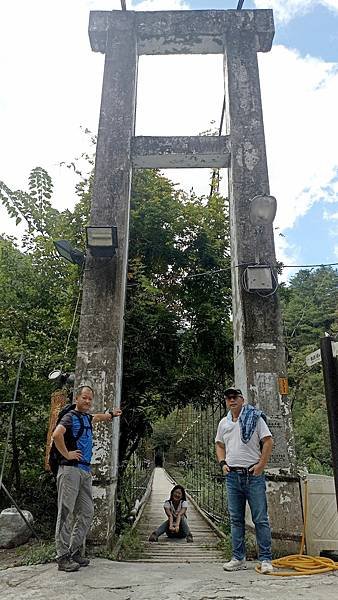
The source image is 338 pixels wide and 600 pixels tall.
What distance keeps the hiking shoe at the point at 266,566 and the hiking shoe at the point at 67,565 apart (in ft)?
4.67

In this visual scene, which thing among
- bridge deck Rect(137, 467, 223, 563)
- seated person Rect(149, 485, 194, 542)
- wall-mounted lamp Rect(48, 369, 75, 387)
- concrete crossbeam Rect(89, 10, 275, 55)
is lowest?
bridge deck Rect(137, 467, 223, 563)

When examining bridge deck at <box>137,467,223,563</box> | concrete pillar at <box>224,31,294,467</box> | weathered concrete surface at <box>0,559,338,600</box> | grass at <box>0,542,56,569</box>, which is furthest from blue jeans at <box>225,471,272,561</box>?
grass at <box>0,542,56,569</box>

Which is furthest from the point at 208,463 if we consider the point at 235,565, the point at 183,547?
the point at 235,565

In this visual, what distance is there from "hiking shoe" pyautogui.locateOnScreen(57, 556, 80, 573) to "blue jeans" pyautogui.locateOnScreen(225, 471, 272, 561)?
1.26 meters

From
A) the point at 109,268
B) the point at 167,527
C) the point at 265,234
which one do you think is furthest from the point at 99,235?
the point at 167,527

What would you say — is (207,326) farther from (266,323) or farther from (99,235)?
(99,235)

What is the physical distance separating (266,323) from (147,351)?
2.24 metres

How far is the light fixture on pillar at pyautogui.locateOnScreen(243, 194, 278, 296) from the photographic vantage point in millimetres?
5098

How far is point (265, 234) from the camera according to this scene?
544cm

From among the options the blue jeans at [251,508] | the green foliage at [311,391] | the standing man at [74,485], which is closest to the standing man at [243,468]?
the blue jeans at [251,508]

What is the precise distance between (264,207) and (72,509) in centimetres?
355

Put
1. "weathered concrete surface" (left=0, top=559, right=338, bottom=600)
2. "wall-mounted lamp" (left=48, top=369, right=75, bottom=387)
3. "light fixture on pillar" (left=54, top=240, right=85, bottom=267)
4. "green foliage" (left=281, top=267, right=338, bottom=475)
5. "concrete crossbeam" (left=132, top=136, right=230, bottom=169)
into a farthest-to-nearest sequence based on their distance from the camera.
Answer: "green foliage" (left=281, top=267, right=338, bottom=475) < "concrete crossbeam" (left=132, top=136, right=230, bottom=169) < "light fixture on pillar" (left=54, top=240, right=85, bottom=267) < "wall-mounted lamp" (left=48, top=369, right=75, bottom=387) < "weathered concrete surface" (left=0, top=559, right=338, bottom=600)

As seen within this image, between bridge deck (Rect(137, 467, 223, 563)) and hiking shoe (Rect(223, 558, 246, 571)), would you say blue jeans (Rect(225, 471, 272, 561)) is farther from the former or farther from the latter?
bridge deck (Rect(137, 467, 223, 563))

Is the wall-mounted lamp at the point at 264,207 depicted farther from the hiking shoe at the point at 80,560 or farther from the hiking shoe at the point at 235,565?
the hiking shoe at the point at 80,560
